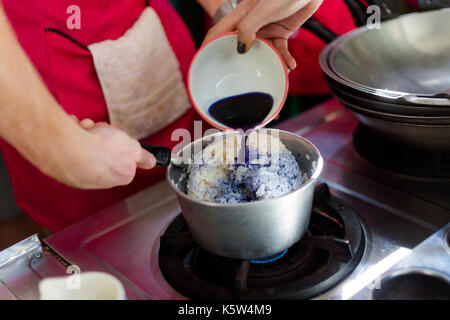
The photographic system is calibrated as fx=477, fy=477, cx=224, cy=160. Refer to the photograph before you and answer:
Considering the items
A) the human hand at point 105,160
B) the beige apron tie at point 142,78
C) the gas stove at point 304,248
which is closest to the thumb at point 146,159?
the human hand at point 105,160

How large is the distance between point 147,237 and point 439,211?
25.2 inches

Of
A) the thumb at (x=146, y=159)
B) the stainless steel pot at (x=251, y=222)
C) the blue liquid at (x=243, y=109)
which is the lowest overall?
the stainless steel pot at (x=251, y=222)

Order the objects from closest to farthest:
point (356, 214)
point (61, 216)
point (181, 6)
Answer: point (356, 214), point (61, 216), point (181, 6)

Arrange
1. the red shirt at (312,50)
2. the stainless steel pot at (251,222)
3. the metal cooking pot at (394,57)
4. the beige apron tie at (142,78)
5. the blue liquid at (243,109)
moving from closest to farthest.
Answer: the stainless steel pot at (251,222) < the blue liquid at (243,109) < the metal cooking pot at (394,57) < the beige apron tie at (142,78) < the red shirt at (312,50)

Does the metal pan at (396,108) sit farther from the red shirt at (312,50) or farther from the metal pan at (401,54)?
the red shirt at (312,50)

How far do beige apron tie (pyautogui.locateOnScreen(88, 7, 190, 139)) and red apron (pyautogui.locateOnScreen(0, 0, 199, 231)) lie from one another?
32mm

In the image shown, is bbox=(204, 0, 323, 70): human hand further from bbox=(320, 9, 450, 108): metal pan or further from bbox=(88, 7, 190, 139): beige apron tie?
bbox=(88, 7, 190, 139): beige apron tie

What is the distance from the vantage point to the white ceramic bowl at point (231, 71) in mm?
1125

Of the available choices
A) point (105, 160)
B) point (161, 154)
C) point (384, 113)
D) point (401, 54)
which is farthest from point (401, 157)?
point (105, 160)

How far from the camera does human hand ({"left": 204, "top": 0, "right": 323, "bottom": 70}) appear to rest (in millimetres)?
1106

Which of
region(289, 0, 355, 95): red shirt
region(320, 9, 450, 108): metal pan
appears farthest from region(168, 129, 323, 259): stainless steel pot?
region(289, 0, 355, 95): red shirt

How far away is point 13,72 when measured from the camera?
75 centimetres

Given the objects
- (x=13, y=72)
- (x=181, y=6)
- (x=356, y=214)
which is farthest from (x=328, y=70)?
(x=181, y=6)
